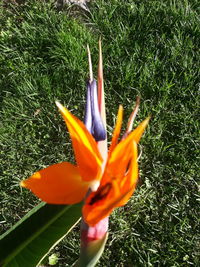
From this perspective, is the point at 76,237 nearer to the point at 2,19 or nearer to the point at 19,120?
the point at 19,120

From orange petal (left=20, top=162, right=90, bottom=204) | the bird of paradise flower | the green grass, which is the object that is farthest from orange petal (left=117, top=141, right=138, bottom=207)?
the green grass

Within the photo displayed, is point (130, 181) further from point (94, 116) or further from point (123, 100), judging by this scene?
point (123, 100)

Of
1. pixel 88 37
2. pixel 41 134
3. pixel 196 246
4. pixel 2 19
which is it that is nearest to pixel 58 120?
pixel 41 134

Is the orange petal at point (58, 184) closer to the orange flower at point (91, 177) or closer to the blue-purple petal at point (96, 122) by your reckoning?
the orange flower at point (91, 177)

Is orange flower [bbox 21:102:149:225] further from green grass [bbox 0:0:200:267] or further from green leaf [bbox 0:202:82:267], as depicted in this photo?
green grass [bbox 0:0:200:267]

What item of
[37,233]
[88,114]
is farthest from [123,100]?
[88,114]

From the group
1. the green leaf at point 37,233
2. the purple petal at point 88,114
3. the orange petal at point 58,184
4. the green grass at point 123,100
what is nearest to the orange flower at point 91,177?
the orange petal at point 58,184
